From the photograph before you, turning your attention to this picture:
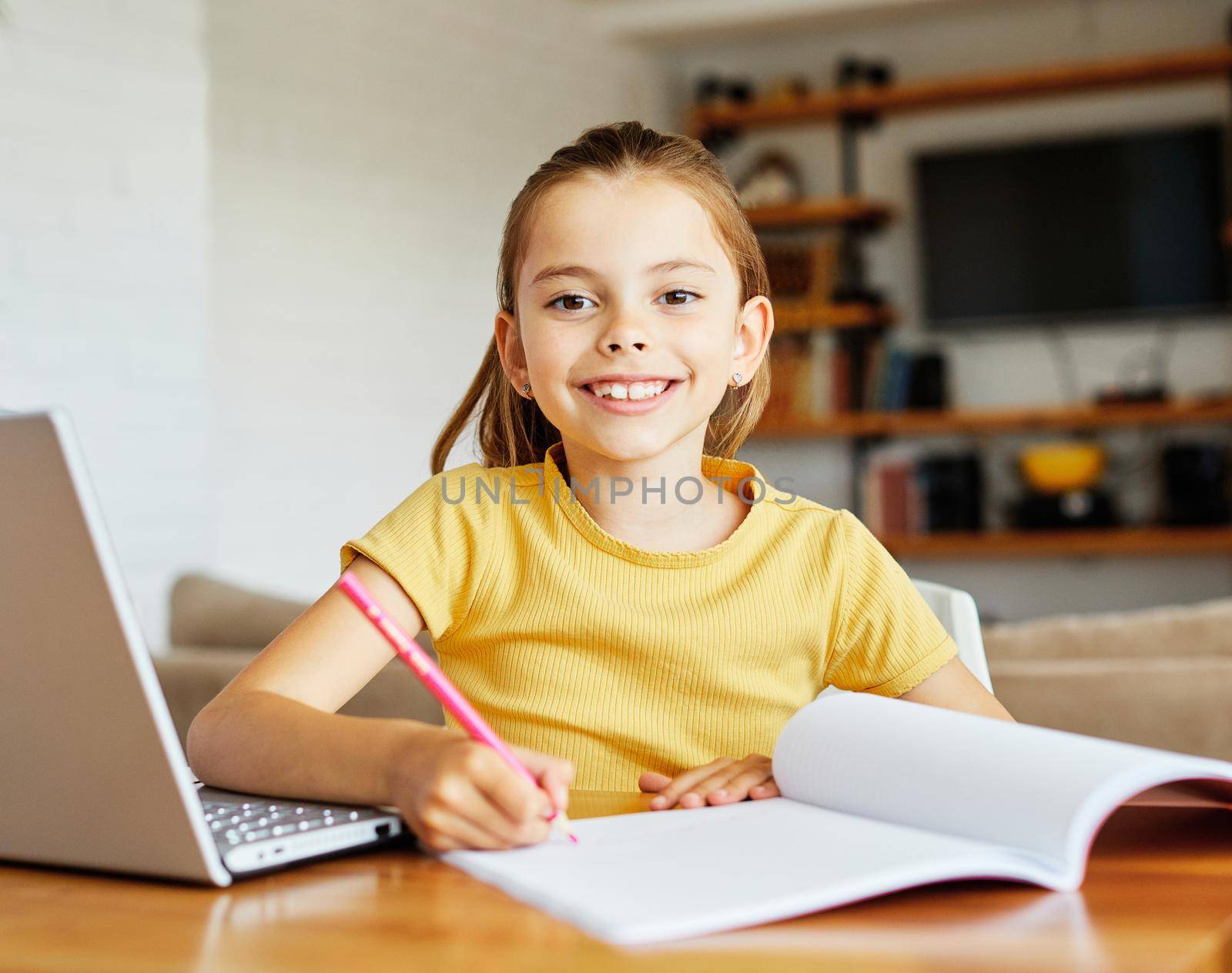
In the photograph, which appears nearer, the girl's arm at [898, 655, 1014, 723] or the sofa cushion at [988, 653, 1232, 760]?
the girl's arm at [898, 655, 1014, 723]

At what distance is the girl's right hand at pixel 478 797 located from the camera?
2.03 feet

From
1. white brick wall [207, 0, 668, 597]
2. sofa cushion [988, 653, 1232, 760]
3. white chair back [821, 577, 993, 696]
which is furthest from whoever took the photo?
white brick wall [207, 0, 668, 597]

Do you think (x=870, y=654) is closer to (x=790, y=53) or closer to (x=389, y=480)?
(x=389, y=480)

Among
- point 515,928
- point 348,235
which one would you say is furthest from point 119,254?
point 515,928

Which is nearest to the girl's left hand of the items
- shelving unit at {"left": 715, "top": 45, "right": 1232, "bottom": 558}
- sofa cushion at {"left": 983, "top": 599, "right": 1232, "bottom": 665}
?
sofa cushion at {"left": 983, "top": 599, "right": 1232, "bottom": 665}

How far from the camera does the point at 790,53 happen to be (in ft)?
17.6

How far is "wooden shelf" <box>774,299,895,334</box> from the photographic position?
4.93 m

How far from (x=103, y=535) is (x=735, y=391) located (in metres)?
0.83

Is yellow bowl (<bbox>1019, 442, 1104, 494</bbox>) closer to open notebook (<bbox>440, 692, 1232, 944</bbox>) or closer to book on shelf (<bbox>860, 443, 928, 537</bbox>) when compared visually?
book on shelf (<bbox>860, 443, 928, 537</bbox>)

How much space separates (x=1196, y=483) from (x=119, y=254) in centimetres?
339

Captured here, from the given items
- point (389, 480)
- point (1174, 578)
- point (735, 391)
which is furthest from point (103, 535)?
point (1174, 578)

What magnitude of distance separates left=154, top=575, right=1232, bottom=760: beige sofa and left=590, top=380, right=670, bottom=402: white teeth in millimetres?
710

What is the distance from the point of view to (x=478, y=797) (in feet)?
2.06

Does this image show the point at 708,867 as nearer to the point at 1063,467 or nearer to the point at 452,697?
the point at 452,697
